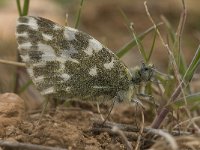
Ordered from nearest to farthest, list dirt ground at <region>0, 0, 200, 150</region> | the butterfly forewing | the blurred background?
dirt ground at <region>0, 0, 200, 150</region>, the butterfly forewing, the blurred background

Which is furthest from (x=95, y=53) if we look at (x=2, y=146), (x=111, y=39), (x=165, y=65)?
(x=111, y=39)

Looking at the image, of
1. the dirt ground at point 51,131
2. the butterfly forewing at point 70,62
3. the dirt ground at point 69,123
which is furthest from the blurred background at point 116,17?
the dirt ground at point 51,131

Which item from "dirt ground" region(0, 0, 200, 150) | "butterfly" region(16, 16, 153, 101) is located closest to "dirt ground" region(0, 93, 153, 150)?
"dirt ground" region(0, 0, 200, 150)

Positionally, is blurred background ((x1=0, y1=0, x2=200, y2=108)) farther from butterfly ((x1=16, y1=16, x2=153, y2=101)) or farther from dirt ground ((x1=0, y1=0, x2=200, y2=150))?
butterfly ((x1=16, y1=16, x2=153, y2=101))

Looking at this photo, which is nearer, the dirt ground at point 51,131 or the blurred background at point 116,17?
the dirt ground at point 51,131

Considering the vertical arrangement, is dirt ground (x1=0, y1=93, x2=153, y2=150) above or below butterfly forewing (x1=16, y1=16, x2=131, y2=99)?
below

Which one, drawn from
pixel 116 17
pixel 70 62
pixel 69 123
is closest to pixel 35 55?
pixel 70 62

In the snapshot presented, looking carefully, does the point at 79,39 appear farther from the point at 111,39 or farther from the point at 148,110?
the point at 111,39

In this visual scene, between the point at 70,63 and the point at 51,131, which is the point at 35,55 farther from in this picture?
the point at 51,131

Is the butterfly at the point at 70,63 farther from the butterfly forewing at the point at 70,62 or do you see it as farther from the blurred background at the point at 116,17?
the blurred background at the point at 116,17
